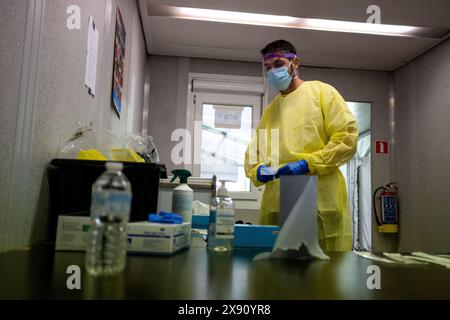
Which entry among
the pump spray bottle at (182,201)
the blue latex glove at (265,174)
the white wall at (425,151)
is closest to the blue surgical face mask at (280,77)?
the blue latex glove at (265,174)

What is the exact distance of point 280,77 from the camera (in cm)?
170

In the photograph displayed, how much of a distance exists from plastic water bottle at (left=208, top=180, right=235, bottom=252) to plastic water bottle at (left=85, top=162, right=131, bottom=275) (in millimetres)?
366

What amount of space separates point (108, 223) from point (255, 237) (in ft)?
1.81

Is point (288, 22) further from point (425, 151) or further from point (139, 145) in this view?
point (139, 145)

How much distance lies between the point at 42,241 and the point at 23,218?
147 mm

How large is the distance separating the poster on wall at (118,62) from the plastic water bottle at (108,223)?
1.32 m

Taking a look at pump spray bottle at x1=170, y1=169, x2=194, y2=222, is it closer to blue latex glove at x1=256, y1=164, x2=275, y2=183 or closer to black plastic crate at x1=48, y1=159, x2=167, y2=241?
black plastic crate at x1=48, y1=159, x2=167, y2=241

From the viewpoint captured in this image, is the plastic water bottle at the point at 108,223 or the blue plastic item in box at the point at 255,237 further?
the blue plastic item in box at the point at 255,237

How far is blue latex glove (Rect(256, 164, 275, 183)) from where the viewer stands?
1483 mm

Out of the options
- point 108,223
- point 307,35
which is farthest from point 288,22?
point 108,223

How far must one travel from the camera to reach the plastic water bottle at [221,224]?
0.93 meters

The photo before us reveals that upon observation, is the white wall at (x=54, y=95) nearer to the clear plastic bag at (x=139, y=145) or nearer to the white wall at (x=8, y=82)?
the white wall at (x=8, y=82)

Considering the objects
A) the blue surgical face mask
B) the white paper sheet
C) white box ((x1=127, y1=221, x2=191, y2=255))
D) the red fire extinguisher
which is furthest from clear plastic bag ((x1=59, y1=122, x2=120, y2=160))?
the red fire extinguisher

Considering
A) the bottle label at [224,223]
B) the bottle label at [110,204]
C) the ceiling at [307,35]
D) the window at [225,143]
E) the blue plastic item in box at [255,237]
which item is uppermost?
the ceiling at [307,35]
